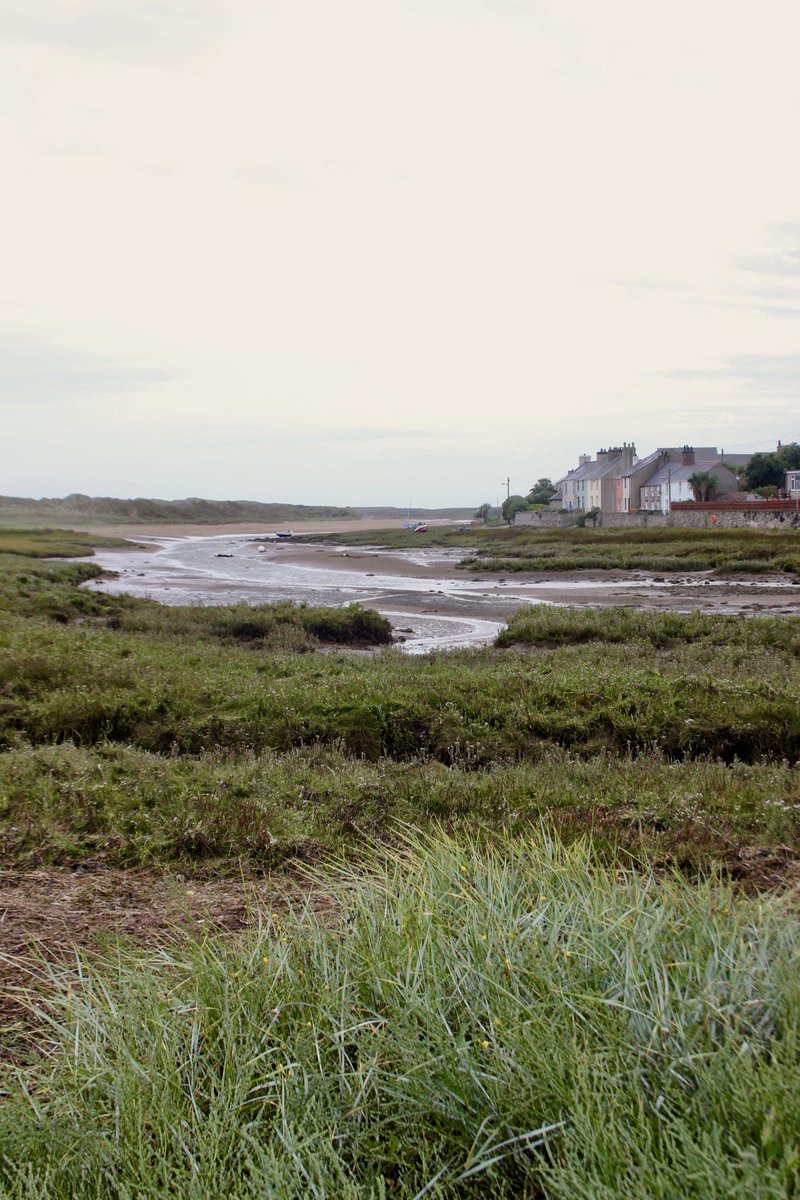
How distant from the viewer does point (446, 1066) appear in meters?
3.12

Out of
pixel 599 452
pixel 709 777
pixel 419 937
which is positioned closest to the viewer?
pixel 419 937

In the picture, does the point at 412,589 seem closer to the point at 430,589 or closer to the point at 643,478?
the point at 430,589

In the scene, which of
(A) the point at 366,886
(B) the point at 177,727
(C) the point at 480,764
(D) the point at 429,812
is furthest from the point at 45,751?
(A) the point at 366,886

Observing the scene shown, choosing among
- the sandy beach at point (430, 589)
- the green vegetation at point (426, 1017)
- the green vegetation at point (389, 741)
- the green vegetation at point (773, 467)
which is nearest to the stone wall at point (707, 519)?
the green vegetation at point (773, 467)

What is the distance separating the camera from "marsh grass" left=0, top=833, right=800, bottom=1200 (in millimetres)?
2730

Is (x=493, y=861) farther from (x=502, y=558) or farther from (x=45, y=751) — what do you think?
(x=502, y=558)

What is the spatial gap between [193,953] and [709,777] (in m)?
6.65

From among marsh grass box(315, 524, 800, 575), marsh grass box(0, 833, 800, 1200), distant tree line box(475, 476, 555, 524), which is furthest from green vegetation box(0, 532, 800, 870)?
distant tree line box(475, 476, 555, 524)

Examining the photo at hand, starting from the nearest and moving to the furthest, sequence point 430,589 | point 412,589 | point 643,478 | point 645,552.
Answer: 1. point 430,589
2. point 412,589
3. point 645,552
4. point 643,478

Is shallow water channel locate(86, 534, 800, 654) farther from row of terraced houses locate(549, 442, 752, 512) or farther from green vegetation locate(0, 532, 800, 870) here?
row of terraced houses locate(549, 442, 752, 512)

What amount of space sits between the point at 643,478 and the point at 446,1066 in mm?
104296

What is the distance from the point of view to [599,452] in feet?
382

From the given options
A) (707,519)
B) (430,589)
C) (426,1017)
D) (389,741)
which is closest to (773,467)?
(707,519)

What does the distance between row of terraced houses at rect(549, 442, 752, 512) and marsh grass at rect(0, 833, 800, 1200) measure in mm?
85476
